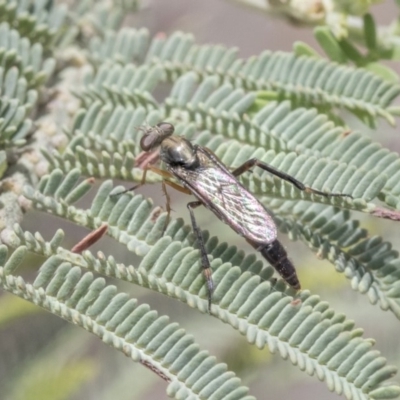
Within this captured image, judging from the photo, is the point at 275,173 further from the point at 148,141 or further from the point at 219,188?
the point at 148,141

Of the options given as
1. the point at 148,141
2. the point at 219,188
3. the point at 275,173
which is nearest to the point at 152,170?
the point at 148,141

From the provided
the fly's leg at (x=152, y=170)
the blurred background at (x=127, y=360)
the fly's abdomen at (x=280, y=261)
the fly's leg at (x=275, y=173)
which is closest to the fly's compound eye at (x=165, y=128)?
the fly's leg at (x=152, y=170)

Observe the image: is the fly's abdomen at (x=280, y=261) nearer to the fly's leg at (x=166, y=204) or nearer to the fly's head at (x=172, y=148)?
the fly's leg at (x=166, y=204)

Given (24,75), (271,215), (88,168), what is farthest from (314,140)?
(24,75)

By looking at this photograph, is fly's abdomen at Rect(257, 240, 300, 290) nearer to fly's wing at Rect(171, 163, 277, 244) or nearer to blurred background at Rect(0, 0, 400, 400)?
fly's wing at Rect(171, 163, 277, 244)

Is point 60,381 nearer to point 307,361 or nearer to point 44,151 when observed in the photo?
point 44,151
